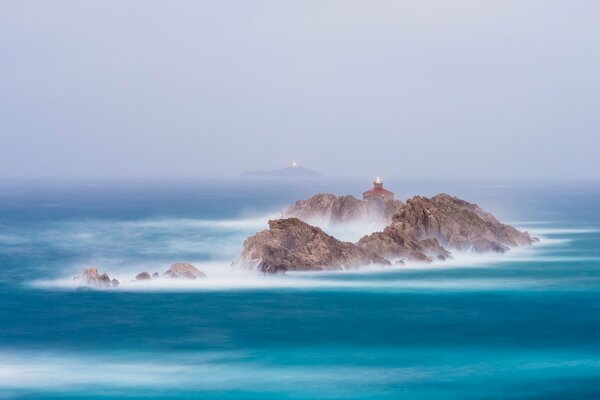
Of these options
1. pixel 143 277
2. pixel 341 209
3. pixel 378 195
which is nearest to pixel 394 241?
pixel 143 277

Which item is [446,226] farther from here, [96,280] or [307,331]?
[307,331]

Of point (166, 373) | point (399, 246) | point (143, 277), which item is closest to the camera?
point (166, 373)

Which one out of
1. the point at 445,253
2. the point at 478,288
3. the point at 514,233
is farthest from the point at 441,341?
the point at 514,233

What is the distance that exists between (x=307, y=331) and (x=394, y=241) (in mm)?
16556

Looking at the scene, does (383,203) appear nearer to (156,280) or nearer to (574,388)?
(156,280)

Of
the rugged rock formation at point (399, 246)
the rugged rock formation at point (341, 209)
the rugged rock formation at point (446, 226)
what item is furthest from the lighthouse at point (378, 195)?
the rugged rock formation at point (399, 246)

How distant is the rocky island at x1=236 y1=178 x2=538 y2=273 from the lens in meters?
50.8

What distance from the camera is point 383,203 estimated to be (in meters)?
84.3

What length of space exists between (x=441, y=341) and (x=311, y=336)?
187 inches

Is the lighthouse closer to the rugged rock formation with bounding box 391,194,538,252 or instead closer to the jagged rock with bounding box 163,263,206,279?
the rugged rock formation with bounding box 391,194,538,252

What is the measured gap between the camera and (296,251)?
168 ft

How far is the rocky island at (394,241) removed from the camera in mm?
50781

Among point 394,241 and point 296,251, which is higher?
point 394,241

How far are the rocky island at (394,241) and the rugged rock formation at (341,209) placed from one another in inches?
328
